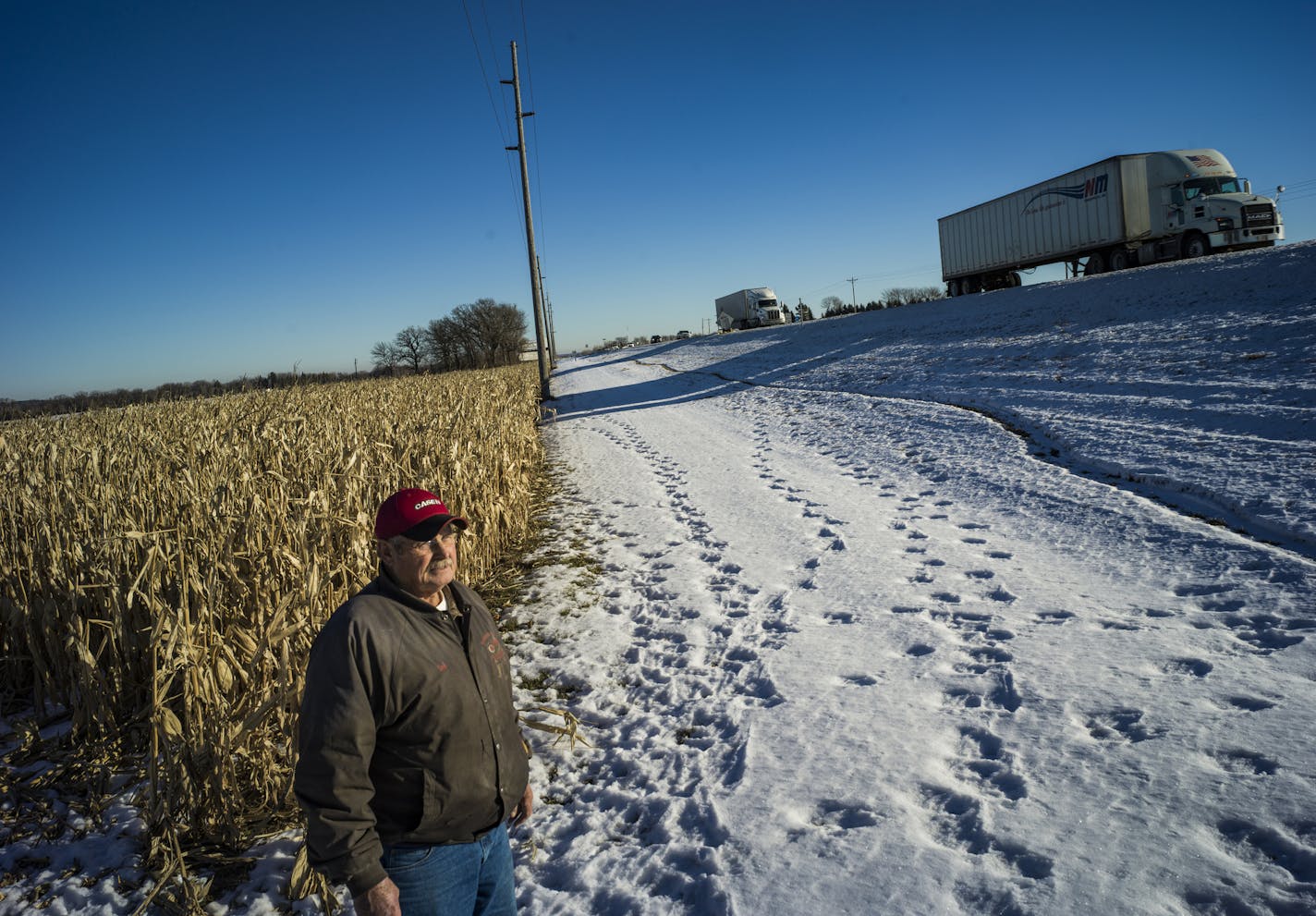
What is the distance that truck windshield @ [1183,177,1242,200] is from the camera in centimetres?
1916

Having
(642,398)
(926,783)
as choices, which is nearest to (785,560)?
(926,783)

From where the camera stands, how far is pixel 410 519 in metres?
1.79

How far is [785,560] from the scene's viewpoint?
5.26 meters

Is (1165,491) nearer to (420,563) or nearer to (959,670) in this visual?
(959,670)

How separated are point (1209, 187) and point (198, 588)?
2526cm

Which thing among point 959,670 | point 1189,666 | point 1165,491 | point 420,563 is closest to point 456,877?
point 420,563

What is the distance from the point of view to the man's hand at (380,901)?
153 cm

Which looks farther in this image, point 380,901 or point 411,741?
point 411,741

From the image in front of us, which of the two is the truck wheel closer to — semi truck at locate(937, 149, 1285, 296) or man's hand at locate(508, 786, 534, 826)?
semi truck at locate(937, 149, 1285, 296)

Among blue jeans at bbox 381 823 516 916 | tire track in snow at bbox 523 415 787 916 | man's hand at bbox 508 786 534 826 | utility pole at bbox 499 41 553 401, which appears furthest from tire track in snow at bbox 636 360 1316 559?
utility pole at bbox 499 41 553 401

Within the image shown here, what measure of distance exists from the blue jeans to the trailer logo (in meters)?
25.2

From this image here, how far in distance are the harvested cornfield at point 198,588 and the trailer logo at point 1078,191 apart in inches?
897

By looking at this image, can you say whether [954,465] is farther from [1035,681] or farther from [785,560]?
[1035,681]

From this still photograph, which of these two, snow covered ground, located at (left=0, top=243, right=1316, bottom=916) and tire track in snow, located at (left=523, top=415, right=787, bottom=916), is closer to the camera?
snow covered ground, located at (left=0, top=243, right=1316, bottom=916)
